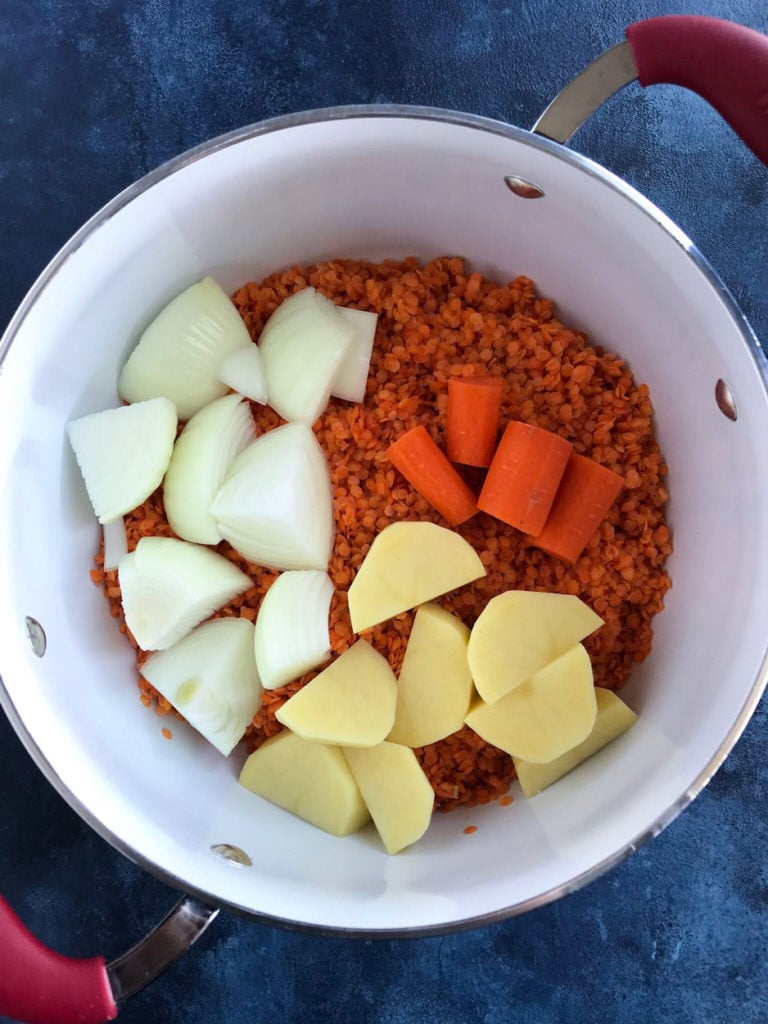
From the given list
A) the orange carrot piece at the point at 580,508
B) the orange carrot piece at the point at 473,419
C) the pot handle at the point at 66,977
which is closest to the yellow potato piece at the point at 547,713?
the orange carrot piece at the point at 580,508

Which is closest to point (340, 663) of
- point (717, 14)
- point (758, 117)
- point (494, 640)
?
point (494, 640)

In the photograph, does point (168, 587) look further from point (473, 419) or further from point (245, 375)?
point (473, 419)

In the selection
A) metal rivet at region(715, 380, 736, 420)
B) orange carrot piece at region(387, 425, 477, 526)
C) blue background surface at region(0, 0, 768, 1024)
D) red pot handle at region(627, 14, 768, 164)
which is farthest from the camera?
blue background surface at region(0, 0, 768, 1024)

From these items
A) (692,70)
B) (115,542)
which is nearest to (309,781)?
(115,542)

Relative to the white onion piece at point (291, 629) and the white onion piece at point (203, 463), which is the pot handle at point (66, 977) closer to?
the white onion piece at point (291, 629)

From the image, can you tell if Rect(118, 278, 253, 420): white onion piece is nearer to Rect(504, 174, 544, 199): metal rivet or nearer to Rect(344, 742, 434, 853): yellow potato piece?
Rect(504, 174, 544, 199): metal rivet

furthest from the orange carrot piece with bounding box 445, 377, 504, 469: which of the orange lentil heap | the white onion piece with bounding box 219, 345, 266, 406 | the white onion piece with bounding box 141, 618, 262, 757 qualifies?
the white onion piece with bounding box 141, 618, 262, 757

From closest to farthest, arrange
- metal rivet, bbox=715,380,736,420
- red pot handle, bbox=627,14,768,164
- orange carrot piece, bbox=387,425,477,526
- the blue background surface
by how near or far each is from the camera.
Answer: red pot handle, bbox=627,14,768,164
metal rivet, bbox=715,380,736,420
orange carrot piece, bbox=387,425,477,526
the blue background surface

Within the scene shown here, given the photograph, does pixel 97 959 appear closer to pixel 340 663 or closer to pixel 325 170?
pixel 340 663

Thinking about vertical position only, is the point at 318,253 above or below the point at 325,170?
below
